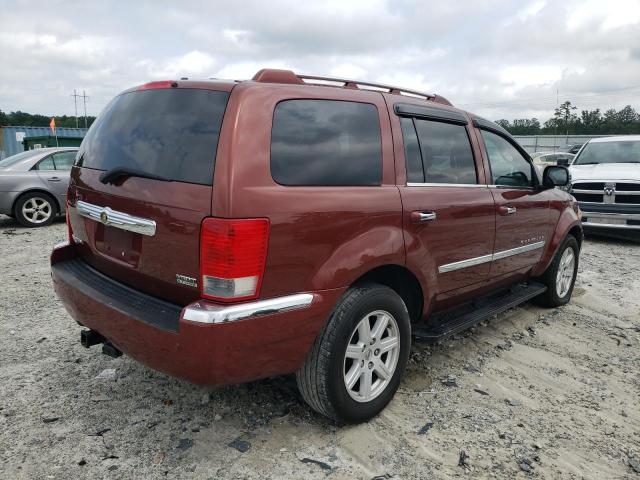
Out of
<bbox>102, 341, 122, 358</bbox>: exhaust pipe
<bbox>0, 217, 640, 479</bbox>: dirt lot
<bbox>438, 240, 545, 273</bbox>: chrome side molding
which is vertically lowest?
<bbox>0, 217, 640, 479</bbox>: dirt lot

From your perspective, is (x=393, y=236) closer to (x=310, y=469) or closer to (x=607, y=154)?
(x=310, y=469)

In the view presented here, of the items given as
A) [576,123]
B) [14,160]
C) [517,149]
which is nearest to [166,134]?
[517,149]

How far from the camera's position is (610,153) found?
970 cm

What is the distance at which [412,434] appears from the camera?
278 centimetres

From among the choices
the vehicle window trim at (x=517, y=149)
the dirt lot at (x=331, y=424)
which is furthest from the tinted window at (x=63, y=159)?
the vehicle window trim at (x=517, y=149)

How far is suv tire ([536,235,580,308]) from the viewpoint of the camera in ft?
15.9

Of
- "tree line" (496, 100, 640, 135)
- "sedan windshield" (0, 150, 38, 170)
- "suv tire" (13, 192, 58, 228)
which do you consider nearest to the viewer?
"suv tire" (13, 192, 58, 228)

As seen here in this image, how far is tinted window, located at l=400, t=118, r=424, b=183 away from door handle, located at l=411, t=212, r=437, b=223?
0.70ft

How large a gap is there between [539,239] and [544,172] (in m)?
0.59

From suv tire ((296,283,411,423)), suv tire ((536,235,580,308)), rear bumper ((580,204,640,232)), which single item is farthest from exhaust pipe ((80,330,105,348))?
rear bumper ((580,204,640,232))

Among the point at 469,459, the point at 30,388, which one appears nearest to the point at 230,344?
the point at 469,459

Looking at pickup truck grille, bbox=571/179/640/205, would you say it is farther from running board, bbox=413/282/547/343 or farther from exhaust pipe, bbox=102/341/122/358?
exhaust pipe, bbox=102/341/122/358

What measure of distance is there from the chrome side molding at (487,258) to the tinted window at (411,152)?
0.62 metres

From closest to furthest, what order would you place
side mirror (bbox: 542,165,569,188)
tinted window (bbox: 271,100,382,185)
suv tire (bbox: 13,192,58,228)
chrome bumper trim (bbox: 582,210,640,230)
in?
1. tinted window (bbox: 271,100,382,185)
2. side mirror (bbox: 542,165,569,188)
3. chrome bumper trim (bbox: 582,210,640,230)
4. suv tire (bbox: 13,192,58,228)
